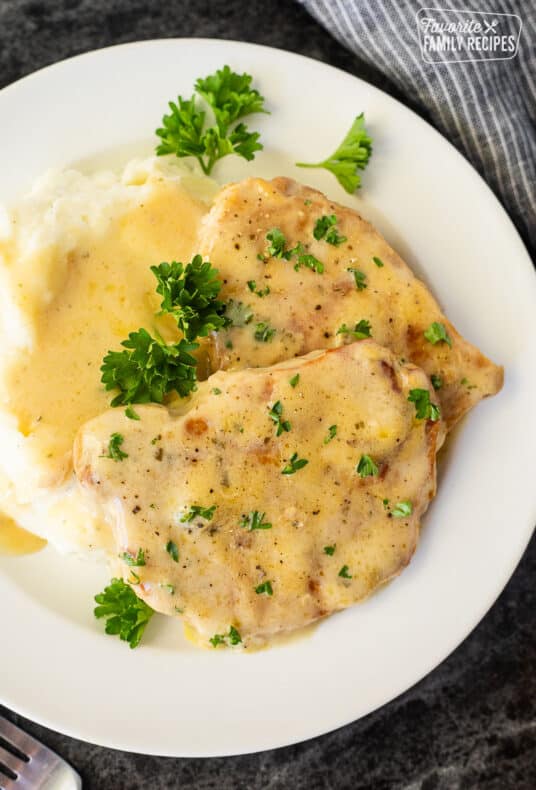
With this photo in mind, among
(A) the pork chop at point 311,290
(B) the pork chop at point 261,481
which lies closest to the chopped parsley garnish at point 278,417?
→ (B) the pork chop at point 261,481

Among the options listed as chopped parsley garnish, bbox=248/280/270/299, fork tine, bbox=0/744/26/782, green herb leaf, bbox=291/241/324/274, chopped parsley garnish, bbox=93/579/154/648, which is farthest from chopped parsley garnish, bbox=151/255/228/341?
fork tine, bbox=0/744/26/782

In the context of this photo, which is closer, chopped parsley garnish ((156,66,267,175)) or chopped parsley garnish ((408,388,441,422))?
A: chopped parsley garnish ((408,388,441,422))

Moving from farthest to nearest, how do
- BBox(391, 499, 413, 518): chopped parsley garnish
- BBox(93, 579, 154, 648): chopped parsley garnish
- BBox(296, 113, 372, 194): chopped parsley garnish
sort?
BBox(296, 113, 372, 194): chopped parsley garnish, BBox(93, 579, 154, 648): chopped parsley garnish, BBox(391, 499, 413, 518): chopped parsley garnish

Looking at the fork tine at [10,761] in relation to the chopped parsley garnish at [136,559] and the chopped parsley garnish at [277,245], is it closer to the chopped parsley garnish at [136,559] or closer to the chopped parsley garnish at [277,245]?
the chopped parsley garnish at [136,559]

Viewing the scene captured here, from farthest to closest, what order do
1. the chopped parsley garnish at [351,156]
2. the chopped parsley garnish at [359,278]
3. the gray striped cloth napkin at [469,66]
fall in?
the gray striped cloth napkin at [469,66] → the chopped parsley garnish at [351,156] → the chopped parsley garnish at [359,278]

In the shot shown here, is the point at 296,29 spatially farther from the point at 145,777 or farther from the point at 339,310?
the point at 145,777

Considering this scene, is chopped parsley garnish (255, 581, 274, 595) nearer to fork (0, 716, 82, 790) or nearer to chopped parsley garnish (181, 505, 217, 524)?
chopped parsley garnish (181, 505, 217, 524)

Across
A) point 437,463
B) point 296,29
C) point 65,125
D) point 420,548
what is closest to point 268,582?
point 420,548
